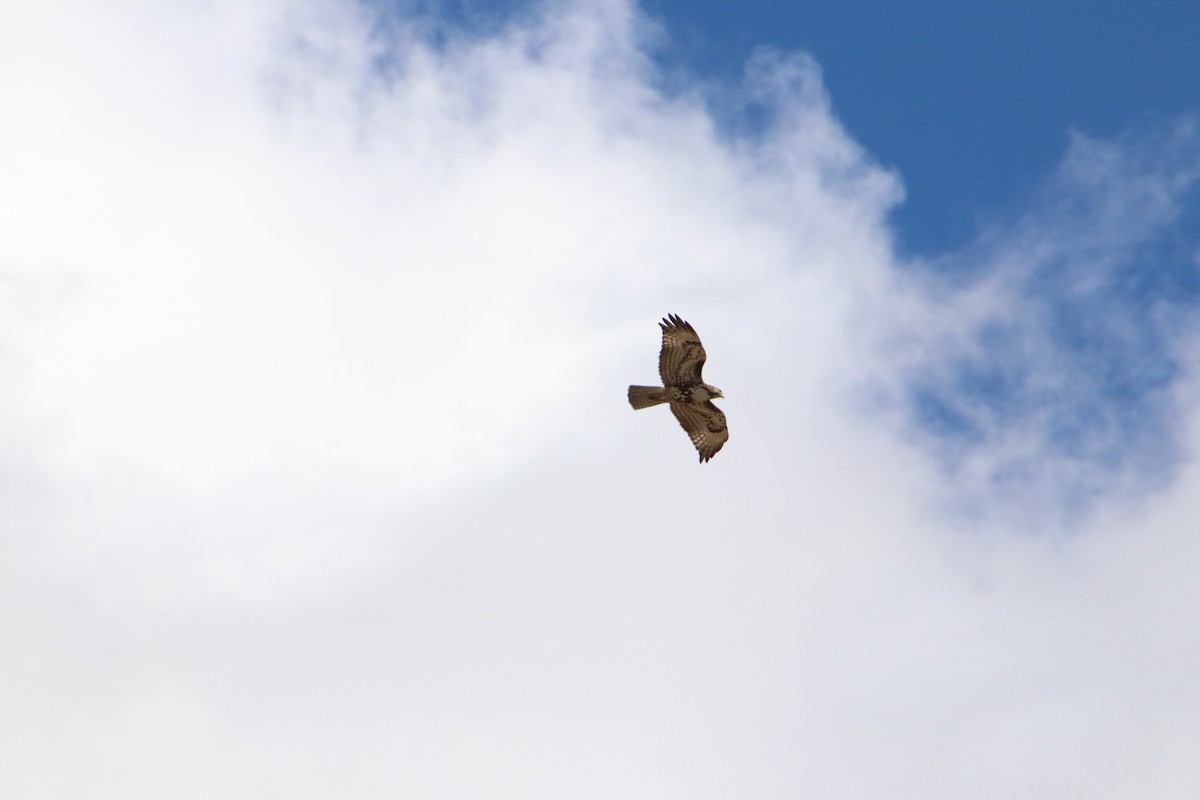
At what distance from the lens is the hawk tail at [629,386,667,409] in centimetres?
5725

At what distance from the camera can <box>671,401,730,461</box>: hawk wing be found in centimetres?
Result: 5838

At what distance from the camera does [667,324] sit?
56531 millimetres

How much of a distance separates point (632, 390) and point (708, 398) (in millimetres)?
2276

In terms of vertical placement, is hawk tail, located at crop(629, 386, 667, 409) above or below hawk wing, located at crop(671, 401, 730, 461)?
below

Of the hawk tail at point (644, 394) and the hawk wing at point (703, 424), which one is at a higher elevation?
the hawk wing at point (703, 424)

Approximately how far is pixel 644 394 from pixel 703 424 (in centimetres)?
258

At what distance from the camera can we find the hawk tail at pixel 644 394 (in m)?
57.2

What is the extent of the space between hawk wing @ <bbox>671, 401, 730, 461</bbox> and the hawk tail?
974 millimetres

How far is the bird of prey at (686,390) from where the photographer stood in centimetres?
5666

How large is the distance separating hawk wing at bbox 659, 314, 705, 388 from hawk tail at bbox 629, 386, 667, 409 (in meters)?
0.37

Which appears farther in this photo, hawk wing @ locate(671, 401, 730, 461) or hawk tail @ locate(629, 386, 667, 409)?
hawk wing @ locate(671, 401, 730, 461)

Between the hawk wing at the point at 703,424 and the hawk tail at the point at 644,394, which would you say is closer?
the hawk tail at the point at 644,394

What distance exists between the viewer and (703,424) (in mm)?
58906

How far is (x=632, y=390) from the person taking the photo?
57406 millimetres
